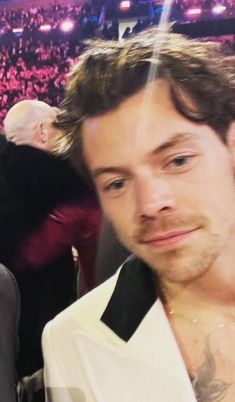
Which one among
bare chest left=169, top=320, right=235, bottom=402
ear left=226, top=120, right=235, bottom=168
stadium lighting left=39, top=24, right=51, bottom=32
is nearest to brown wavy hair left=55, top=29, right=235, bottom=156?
ear left=226, top=120, right=235, bottom=168

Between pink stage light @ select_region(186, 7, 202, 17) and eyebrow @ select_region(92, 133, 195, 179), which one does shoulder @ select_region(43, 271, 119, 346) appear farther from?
pink stage light @ select_region(186, 7, 202, 17)

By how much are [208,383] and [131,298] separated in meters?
0.21

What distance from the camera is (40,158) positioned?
1.05m

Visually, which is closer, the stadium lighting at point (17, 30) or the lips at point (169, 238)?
the lips at point (169, 238)

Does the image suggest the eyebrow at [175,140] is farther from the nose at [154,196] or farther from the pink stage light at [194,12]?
the pink stage light at [194,12]

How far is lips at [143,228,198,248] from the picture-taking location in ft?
3.16

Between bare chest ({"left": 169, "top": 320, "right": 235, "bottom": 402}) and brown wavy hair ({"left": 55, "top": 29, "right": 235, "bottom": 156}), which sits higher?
brown wavy hair ({"left": 55, "top": 29, "right": 235, "bottom": 156})

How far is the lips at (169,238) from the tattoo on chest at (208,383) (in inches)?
7.8

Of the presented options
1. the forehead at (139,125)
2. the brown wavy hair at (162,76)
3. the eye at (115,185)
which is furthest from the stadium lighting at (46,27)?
the eye at (115,185)

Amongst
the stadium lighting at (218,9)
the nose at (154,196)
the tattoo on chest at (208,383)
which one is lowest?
the tattoo on chest at (208,383)

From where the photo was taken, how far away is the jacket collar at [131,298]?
41.1 inches

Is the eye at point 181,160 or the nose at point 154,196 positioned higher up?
the eye at point 181,160

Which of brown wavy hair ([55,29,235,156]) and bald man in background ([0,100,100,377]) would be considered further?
bald man in background ([0,100,100,377])

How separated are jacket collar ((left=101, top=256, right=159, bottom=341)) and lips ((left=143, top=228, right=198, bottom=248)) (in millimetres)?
61
